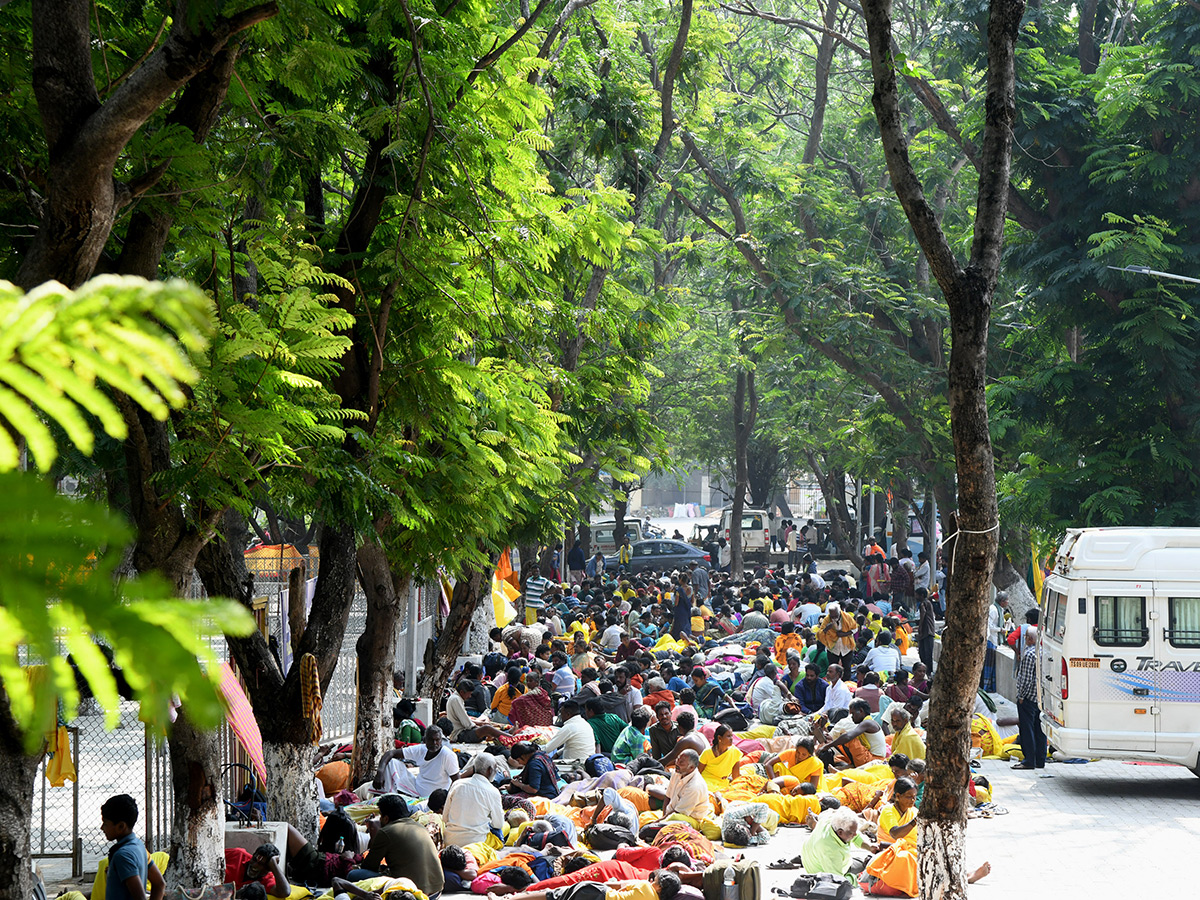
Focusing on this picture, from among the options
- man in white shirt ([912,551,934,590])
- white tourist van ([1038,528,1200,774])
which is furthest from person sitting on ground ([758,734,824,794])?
man in white shirt ([912,551,934,590])

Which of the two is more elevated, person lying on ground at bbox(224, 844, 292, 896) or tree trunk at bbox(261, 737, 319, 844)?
tree trunk at bbox(261, 737, 319, 844)

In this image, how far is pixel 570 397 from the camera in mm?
14789

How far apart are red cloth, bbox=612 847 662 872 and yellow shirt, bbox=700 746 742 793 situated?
2992mm

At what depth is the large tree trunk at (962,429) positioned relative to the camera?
740 cm

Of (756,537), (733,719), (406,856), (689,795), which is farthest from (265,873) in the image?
(756,537)

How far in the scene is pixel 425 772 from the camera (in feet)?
40.2

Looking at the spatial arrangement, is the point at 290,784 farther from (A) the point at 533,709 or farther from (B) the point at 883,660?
(B) the point at 883,660

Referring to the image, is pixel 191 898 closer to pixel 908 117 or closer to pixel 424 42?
pixel 424 42

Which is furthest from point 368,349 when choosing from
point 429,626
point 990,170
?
point 429,626

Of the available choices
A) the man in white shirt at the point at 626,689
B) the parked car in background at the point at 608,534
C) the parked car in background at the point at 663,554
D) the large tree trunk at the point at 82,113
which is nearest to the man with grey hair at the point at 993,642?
the man in white shirt at the point at 626,689

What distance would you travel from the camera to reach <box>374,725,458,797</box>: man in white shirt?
1205 centimetres

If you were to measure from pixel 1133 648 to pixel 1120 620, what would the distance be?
1.04ft

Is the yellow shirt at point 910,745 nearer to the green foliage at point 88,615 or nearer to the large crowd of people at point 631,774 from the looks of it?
the large crowd of people at point 631,774

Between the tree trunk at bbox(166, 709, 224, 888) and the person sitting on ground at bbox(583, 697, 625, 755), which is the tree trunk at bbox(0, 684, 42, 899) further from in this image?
the person sitting on ground at bbox(583, 697, 625, 755)
